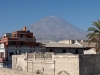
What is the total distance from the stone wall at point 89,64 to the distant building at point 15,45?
76.1ft

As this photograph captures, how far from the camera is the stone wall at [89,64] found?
28.9 metres

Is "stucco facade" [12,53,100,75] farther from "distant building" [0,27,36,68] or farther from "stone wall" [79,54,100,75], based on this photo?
"distant building" [0,27,36,68]

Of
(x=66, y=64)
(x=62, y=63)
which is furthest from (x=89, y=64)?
(x=62, y=63)

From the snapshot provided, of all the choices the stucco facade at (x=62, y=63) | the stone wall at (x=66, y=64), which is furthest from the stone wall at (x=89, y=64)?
the stone wall at (x=66, y=64)

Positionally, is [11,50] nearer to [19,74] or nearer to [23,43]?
[23,43]

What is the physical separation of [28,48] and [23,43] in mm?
1482

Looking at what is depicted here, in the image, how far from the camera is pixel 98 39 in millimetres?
35219

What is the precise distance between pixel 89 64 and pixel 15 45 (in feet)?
78.9

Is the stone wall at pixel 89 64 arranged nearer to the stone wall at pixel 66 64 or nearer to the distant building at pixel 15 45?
the stone wall at pixel 66 64

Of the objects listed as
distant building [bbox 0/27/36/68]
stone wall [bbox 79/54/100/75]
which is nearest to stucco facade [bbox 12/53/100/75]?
stone wall [bbox 79/54/100/75]

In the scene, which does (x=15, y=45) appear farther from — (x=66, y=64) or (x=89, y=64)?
(x=89, y=64)

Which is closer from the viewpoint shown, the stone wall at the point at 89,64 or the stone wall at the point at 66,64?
the stone wall at the point at 89,64

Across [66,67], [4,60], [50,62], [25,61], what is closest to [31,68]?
[25,61]

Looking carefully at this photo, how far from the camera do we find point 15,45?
165 feet
